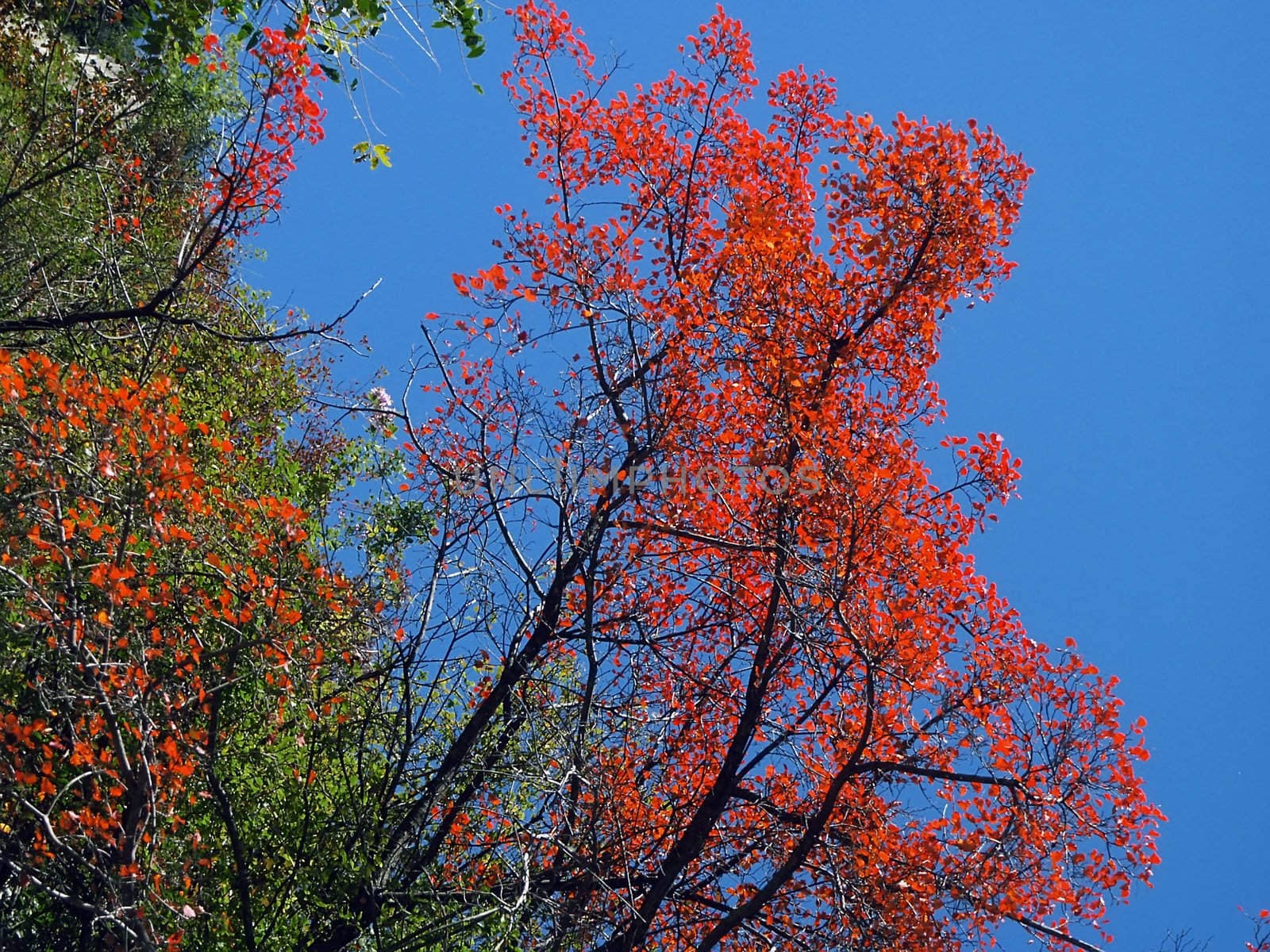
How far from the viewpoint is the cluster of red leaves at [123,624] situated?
239 inches

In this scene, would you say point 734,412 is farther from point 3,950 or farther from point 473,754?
point 3,950

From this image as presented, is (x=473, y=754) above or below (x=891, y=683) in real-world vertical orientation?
below

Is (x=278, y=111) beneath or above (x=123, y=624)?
above

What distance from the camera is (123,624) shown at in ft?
21.5

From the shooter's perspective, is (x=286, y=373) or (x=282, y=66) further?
(x=286, y=373)

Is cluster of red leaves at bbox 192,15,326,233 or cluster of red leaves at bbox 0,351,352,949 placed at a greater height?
cluster of red leaves at bbox 192,15,326,233

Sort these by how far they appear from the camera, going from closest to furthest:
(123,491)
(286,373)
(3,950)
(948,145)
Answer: (123,491), (3,950), (948,145), (286,373)

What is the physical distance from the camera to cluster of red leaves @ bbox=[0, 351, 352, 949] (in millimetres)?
6078

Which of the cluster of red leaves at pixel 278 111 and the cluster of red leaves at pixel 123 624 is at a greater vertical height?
the cluster of red leaves at pixel 278 111

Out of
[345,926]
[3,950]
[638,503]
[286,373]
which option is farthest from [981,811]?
[286,373]

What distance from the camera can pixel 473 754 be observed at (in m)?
7.69

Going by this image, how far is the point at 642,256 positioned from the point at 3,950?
19.1 ft

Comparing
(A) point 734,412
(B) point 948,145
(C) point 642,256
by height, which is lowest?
(A) point 734,412

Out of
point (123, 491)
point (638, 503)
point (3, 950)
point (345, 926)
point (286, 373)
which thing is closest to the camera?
point (123, 491)
